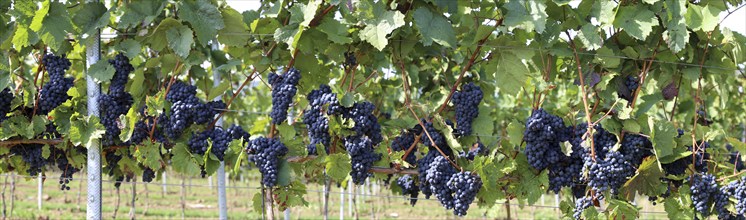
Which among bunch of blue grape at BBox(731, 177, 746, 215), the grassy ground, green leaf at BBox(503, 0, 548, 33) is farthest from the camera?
the grassy ground

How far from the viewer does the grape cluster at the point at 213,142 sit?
3.17m

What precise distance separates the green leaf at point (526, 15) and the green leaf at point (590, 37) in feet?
0.98

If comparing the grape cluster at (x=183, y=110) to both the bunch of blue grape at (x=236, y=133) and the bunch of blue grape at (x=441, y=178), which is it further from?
the bunch of blue grape at (x=441, y=178)

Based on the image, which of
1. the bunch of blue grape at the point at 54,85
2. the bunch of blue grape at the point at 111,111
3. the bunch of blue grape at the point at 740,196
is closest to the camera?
the bunch of blue grape at the point at 111,111

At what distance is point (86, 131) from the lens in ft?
10.7

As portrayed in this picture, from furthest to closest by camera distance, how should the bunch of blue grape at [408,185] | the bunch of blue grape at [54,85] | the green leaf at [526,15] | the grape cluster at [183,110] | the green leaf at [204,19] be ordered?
the bunch of blue grape at [408,185] → the bunch of blue grape at [54,85] → the grape cluster at [183,110] → the green leaf at [204,19] → the green leaf at [526,15]

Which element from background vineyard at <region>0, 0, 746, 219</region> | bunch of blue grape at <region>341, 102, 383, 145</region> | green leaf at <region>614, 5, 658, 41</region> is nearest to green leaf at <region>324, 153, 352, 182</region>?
background vineyard at <region>0, 0, 746, 219</region>

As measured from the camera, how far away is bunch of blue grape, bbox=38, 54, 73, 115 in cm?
351

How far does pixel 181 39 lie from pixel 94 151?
0.73 meters

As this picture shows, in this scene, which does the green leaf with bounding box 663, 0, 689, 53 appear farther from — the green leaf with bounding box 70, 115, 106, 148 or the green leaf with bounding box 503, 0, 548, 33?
the green leaf with bounding box 70, 115, 106, 148

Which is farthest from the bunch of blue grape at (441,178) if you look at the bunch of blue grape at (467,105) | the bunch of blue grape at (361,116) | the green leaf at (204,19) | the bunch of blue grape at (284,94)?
the green leaf at (204,19)

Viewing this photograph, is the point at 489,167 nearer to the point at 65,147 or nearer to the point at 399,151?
the point at 399,151

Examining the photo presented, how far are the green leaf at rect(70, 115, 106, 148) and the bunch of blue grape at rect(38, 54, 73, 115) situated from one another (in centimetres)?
34

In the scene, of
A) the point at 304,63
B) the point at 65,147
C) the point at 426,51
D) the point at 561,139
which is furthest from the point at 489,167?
the point at 65,147
